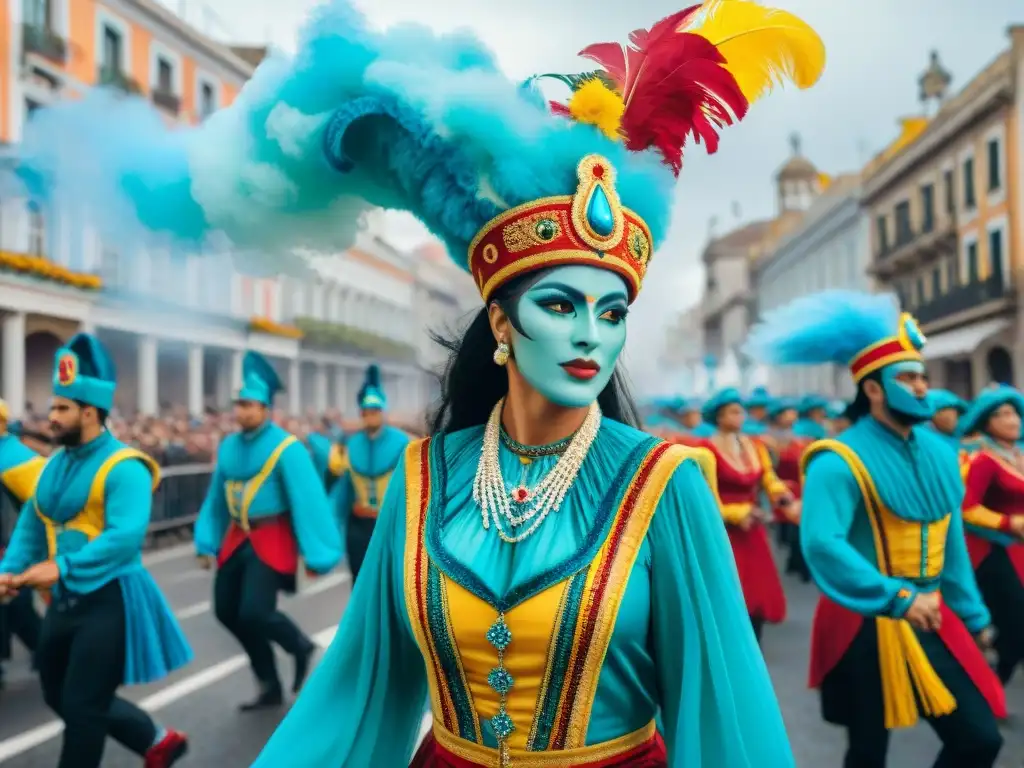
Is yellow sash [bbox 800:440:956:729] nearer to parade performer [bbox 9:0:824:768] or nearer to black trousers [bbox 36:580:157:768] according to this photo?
parade performer [bbox 9:0:824:768]

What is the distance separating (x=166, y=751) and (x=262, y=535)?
2.07m

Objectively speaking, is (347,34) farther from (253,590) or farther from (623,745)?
(253,590)

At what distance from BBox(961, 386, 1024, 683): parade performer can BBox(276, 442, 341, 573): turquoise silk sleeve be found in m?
3.93

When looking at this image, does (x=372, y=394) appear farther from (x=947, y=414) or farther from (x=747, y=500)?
(x=947, y=414)

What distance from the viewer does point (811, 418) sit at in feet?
51.1

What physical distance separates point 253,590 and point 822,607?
366 centimetres

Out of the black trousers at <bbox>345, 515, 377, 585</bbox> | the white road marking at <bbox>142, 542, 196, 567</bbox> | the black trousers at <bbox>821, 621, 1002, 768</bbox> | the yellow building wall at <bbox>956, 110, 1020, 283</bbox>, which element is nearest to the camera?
the black trousers at <bbox>821, 621, 1002, 768</bbox>

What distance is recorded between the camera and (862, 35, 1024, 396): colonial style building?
30844 mm

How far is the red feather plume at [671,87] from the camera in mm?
2555

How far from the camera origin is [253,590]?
7062mm

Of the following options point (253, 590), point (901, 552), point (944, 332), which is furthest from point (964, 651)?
point (944, 332)

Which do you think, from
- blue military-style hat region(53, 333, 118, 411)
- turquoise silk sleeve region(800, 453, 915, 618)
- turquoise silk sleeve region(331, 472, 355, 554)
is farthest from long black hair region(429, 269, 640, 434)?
turquoise silk sleeve region(331, 472, 355, 554)

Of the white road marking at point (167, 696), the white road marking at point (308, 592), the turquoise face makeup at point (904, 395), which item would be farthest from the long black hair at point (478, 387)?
the white road marking at point (308, 592)

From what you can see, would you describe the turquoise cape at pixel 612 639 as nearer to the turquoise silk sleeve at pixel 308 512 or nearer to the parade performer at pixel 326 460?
the turquoise silk sleeve at pixel 308 512
